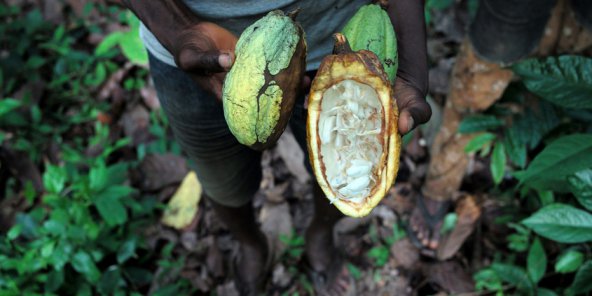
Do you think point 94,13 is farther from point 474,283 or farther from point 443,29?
point 474,283

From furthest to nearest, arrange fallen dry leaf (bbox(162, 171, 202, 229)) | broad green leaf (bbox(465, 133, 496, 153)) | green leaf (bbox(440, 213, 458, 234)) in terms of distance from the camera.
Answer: fallen dry leaf (bbox(162, 171, 202, 229)) → green leaf (bbox(440, 213, 458, 234)) → broad green leaf (bbox(465, 133, 496, 153))

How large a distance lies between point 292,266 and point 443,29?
146cm

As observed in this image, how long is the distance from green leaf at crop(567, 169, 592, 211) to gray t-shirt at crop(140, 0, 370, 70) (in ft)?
2.17

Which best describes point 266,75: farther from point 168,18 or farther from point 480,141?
point 480,141

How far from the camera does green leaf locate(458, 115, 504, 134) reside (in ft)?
5.88

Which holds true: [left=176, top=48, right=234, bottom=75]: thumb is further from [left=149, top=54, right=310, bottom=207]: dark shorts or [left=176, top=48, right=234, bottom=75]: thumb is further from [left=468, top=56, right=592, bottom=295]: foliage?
[left=468, top=56, right=592, bottom=295]: foliage

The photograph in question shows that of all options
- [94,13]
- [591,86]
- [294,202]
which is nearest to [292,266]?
[294,202]

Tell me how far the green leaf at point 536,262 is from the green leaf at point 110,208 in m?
1.35

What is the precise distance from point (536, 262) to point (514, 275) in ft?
0.26

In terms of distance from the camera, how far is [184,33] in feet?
3.63

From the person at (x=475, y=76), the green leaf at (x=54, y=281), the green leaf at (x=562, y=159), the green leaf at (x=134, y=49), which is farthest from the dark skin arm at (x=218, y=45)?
the green leaf at (x=134, y=49)

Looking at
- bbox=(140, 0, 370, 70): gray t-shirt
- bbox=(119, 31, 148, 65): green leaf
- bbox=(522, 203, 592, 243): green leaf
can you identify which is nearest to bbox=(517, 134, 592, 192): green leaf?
bbox=(522, 203, 592, 243): green leaf

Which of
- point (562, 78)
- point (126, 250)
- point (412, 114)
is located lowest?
point (126, 250)

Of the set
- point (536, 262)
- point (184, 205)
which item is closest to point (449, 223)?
point (536, 262)
